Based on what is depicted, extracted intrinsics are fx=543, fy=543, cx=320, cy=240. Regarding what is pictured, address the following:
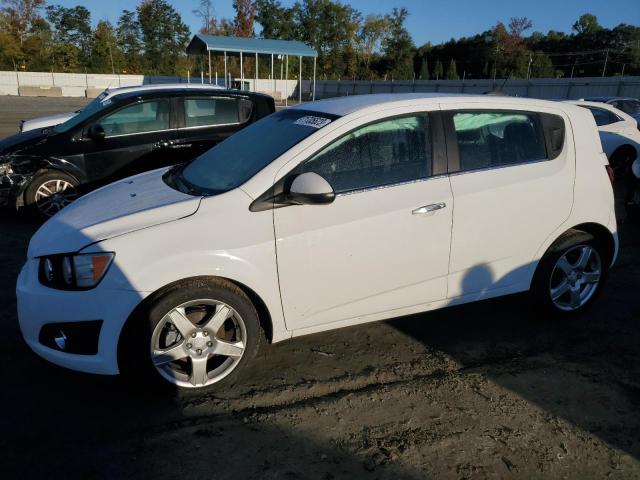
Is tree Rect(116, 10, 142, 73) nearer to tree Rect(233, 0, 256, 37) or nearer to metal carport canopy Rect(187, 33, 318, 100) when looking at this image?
tree Rect(233, 0, 256, 37)

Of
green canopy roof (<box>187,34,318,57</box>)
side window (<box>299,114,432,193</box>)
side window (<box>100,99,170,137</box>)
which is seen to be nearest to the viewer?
side window (<box>299,114,432,193</box>)

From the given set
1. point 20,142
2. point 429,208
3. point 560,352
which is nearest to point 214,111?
point 20,142

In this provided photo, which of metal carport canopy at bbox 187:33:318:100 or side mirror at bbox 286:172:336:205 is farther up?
metal carport canopy at bbox 187:33:318:100

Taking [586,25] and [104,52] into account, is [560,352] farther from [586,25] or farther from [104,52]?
[586,25]

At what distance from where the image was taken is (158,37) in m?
68.4

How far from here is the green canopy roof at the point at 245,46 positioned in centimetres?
2758

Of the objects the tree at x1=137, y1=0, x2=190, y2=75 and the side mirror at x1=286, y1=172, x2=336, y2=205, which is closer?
the side mirror at x1=286, y1=172, x2=336, y2=205

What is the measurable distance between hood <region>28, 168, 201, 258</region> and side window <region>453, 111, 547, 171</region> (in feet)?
6.00

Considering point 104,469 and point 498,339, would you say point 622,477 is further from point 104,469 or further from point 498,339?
point 104,469

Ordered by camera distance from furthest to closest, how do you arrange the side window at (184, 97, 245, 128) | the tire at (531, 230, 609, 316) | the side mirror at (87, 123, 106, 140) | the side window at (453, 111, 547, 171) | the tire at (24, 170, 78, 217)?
the side window at (184, 97, 245, 128) < the side mirror at (87, 123, 106, 140) < the tire at (24, 170, 78, 217) < the tire at (531, 230, 609, 316) < the side window at (453, 111, 547, 171)

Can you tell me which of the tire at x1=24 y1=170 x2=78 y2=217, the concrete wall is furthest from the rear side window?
the concrete wall

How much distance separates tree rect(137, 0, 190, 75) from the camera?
220 feet

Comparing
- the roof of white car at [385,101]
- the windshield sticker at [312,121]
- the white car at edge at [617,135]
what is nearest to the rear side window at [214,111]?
the roof of white car at [385,101]

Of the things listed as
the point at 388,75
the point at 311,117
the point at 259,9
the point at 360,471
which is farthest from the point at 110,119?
the point at 388,75
